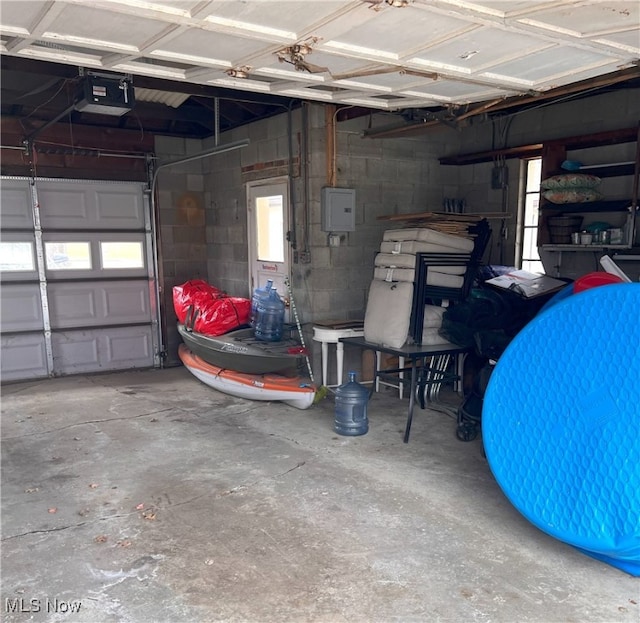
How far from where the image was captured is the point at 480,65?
319 centimetres

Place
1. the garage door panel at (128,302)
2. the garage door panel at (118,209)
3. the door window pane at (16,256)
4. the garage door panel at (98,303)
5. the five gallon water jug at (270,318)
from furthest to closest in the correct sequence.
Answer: the garage door panel at (128,302) → the garage door panel at (118,209) → the garage door panel at (98,303) → the door window pane at (16,256) → the five gallon water jug at (270,318)

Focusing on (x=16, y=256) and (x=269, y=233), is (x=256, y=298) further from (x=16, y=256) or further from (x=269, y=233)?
(x=16, y=256)

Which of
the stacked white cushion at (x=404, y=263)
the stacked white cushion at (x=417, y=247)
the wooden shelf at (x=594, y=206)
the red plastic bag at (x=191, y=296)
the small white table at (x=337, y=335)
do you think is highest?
the wooden shelf at (x=594, y=206)

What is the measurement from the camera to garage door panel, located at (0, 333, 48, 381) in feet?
20.9

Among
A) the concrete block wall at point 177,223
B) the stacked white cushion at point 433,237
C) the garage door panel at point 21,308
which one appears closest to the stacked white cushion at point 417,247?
the stacked white cushion at point 433,237

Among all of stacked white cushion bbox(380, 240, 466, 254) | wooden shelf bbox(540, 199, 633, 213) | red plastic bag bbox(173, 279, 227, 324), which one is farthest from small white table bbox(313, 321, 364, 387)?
wooden shelf bbox(540, 199, 633, 213)

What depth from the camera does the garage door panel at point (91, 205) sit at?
255 inches

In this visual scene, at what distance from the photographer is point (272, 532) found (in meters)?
3.01

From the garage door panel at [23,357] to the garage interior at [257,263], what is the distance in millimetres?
23

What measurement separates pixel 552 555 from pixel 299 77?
2980 millimetres

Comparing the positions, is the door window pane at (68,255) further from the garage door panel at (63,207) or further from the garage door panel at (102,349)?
the garage door panel at (102,349)

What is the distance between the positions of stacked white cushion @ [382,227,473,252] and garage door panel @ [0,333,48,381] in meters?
4.34

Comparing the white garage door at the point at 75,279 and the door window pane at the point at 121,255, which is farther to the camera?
the door window pane at the point at 121,255

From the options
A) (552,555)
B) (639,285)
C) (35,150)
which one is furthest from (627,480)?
(35,150)
